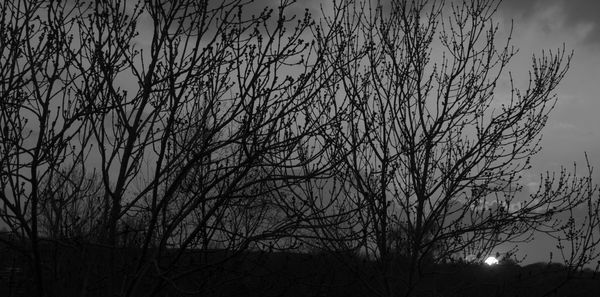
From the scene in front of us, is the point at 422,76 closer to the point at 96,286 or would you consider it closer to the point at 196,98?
the point at 196,98

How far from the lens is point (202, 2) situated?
156 inches

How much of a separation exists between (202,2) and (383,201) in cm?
320

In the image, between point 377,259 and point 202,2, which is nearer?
point 202,2

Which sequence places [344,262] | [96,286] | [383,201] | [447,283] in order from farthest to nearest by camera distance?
[447,283] < [344,262] < [383,201] < [96,286]

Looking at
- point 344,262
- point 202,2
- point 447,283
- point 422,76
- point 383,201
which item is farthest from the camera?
point 447,283

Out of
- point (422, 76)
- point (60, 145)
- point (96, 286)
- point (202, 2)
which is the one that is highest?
point (422, 76)

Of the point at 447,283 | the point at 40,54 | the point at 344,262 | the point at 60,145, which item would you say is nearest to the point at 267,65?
the point at 60,145

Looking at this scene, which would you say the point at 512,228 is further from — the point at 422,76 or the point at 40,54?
the point at 40,54

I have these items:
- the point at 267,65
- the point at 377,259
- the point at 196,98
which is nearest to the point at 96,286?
the point at 196,98

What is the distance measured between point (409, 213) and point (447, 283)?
13244 millimetres

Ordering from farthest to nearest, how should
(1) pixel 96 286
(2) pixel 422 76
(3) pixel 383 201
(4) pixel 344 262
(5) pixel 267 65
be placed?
(2) pixel 422 76, (4) pixel 344 262, (3) pixel 383 201, (1) pixel 96 286, (5) pixel 267 65

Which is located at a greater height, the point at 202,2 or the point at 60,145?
the point at 202,2

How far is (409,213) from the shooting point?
22.4 feet

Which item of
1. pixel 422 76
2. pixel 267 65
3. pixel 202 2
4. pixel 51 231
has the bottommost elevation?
pixel 51 231
